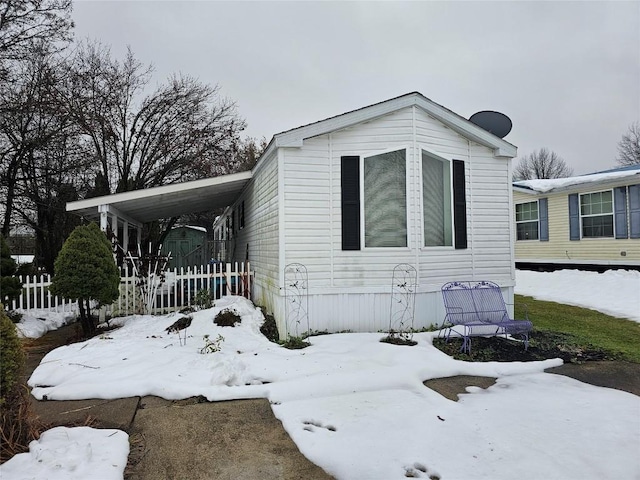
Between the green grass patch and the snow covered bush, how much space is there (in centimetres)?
748

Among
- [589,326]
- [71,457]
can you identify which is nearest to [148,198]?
[71,457]

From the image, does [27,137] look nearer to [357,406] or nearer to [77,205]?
[77,205]

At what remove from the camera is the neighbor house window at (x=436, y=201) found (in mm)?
6492

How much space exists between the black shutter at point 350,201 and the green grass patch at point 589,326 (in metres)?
3.55

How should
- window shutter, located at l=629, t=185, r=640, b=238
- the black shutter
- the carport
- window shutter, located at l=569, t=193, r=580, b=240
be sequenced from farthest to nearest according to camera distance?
window shutter, located at l=569, t=193, r=580, b=240, window shutter, located at l=629, t=185, r=640, b=238, the carport, the black shutter

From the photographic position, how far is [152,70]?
16.7 meters

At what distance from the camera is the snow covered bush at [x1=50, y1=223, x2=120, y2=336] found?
633cm

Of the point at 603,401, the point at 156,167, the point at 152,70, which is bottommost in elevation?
the point at 603,401

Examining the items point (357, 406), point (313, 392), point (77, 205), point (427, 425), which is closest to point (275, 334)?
point (313, 392)

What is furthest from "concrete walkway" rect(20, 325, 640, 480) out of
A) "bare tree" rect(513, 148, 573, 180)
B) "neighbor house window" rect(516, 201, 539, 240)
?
"bare tree" rect(513, 148, 573, 180)

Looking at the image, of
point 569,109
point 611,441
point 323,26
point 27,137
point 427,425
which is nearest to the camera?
point 611,441

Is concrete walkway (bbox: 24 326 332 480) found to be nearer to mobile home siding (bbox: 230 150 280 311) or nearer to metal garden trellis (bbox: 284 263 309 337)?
metal garden trellis (bbox: 284 263 309 337)

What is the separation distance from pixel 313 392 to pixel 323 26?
34.3 ft

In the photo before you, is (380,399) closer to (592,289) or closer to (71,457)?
(71,457)
